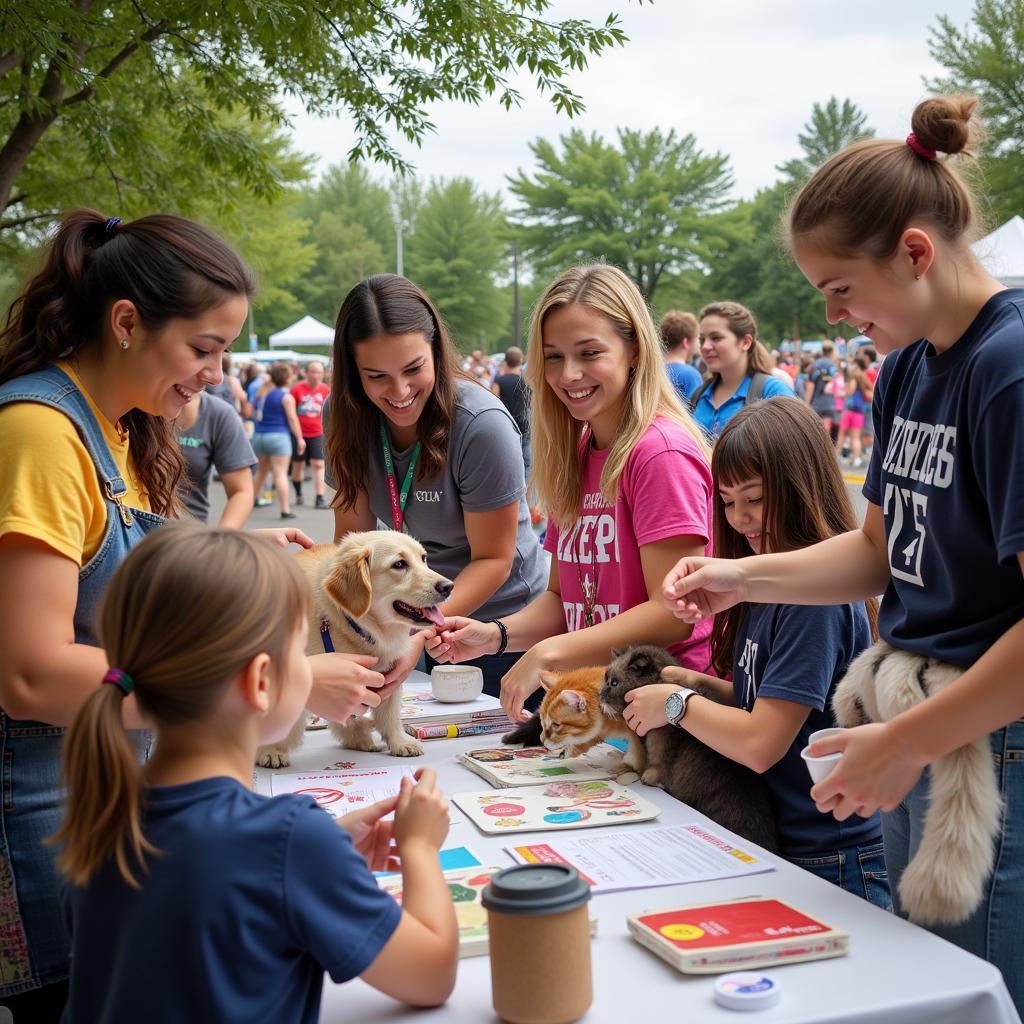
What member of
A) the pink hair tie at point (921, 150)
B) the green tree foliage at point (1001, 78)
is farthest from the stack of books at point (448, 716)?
the green tree foliage at point (1001, 78)

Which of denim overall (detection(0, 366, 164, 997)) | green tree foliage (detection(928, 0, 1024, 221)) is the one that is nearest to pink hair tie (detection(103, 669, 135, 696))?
denim overall (detection(0, 366, 164, 997))

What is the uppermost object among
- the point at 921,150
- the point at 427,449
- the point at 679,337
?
the point at 679,337

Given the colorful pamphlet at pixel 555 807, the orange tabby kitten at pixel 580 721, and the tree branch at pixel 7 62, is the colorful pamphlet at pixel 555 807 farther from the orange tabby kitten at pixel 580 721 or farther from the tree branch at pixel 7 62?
the tree branch at pixel 7 62

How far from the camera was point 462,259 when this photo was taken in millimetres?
55250

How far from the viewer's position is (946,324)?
169cm

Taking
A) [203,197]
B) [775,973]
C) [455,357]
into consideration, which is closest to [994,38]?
[203,197]

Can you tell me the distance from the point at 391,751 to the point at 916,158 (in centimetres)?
188

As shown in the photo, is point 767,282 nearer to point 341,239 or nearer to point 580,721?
point 341,239

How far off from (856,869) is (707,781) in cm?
38

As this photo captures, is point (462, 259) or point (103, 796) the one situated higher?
point (462, 259)

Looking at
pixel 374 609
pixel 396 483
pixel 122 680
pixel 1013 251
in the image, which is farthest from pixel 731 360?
pixel 122 680

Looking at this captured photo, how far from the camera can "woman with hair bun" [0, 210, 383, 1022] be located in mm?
1693

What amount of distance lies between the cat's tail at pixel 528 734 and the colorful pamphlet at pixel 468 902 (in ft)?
2.80

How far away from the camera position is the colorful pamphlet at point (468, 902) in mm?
1550
